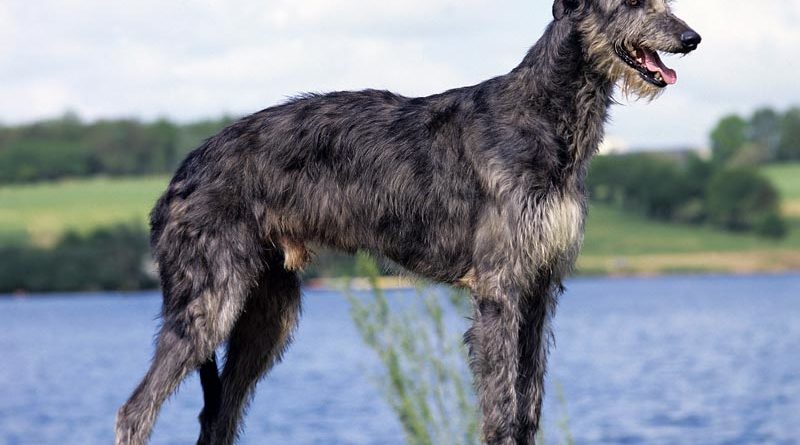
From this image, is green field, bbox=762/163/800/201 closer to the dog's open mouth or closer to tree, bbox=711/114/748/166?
tree, bbox=711/114/748/166

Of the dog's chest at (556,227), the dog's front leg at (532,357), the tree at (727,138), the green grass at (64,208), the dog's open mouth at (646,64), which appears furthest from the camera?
the tree at (727,138)

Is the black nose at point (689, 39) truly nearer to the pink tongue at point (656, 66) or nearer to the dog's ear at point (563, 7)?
the pink tongue at point (656, 66)

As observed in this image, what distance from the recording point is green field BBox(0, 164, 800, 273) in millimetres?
101688

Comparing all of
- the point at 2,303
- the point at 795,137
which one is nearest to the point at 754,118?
the point at 795,137

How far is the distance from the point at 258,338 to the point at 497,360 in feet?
5.08

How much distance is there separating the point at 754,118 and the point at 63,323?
242 ft

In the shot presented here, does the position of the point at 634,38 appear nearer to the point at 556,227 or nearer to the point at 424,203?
the point at 556,227

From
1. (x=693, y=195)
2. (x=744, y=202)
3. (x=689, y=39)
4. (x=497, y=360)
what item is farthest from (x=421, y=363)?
(x=693, y=195)

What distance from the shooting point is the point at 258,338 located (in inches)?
268

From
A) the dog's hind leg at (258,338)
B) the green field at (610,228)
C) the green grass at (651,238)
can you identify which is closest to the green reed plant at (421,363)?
the dog's hind leg at (258,338)

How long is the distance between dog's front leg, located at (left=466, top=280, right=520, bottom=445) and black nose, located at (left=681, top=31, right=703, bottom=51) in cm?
146

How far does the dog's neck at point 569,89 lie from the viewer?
605cm

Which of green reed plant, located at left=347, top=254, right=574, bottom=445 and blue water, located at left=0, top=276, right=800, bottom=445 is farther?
blue water, located at left=0, top=276, right=800, bottom=445

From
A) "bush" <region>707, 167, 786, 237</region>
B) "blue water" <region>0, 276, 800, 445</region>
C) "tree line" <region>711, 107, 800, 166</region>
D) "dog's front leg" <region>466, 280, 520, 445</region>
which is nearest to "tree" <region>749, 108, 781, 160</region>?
"tree line" <region>711, 107, 800, 166</region>
